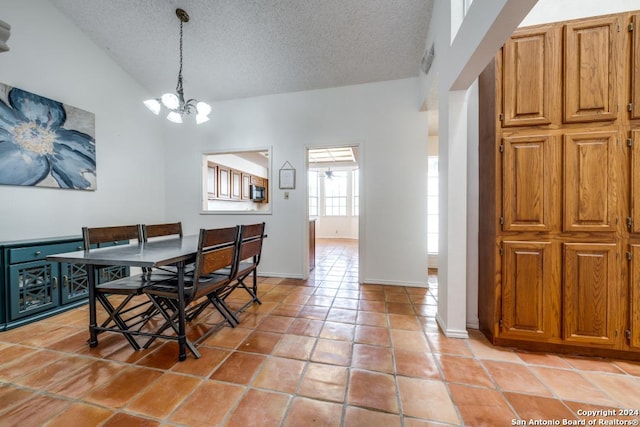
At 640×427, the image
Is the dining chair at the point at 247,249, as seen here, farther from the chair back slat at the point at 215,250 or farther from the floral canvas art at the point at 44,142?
the floral canvas art at the point at 44,142

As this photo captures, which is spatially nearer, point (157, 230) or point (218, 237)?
point (218, 237)

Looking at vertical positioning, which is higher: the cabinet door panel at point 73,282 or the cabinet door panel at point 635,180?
the cabinet door panel at point 635,180

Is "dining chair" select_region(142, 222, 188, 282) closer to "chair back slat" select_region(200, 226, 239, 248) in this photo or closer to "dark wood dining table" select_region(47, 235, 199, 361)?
"dark wood dining table" select_region(47, 235, 199, 361)

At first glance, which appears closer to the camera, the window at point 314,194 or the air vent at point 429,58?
the air vent at point 429,58

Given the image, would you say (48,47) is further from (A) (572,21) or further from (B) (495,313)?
(B) (495,313)

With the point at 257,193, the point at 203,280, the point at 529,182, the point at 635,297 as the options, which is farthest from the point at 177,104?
the point at 257,193

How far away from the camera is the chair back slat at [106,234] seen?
5.97 ft

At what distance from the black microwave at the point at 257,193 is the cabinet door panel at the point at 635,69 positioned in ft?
20.3

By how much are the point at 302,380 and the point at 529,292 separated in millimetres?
1679

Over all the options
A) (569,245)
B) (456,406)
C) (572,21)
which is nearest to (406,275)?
(569,245)

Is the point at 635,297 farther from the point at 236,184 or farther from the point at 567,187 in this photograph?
the point at 236,184

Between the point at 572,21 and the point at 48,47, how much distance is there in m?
4.82

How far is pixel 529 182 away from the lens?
1695 millimetres

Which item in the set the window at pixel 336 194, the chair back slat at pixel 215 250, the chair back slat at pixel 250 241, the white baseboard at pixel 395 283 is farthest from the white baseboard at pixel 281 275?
the window at pixel 336 194
